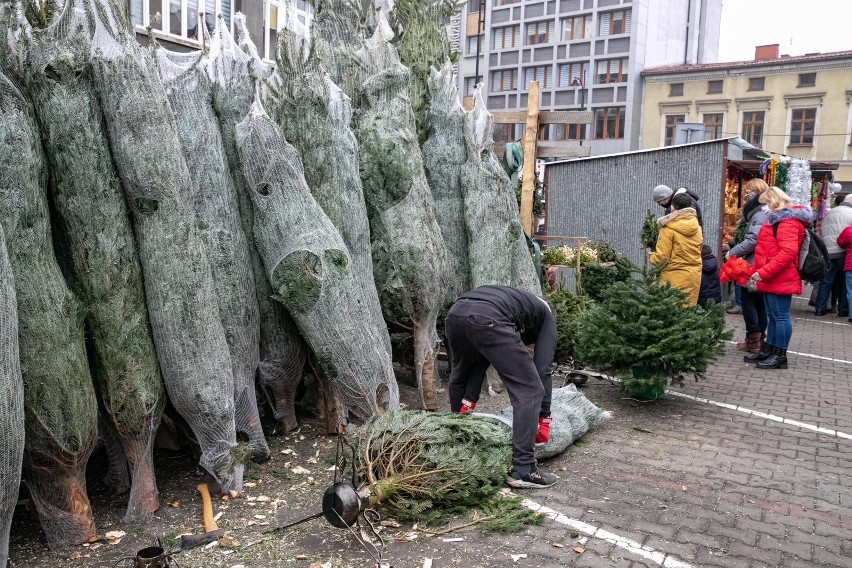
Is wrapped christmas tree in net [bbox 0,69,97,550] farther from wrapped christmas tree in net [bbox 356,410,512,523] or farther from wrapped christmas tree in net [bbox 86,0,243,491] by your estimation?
wrapped christmas tree in net [bbox 356,410,512,523]

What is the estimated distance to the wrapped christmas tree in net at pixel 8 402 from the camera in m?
2.99

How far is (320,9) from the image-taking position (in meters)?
6.03

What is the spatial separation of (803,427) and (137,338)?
4823 millimetres

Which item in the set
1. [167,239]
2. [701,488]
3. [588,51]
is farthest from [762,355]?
[588,51]

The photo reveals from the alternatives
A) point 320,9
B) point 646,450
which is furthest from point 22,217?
point 646,450

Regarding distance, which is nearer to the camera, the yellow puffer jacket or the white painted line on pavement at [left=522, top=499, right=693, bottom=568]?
the white painted line on pavement at [left=522, top=499, right=693, bottom=568]

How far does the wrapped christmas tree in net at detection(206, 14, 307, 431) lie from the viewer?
4.68 metres

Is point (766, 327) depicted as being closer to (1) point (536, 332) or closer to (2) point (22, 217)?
(1) point (536, 332)

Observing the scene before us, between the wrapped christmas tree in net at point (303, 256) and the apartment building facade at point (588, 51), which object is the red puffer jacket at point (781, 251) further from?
the apartment building facade at point (588, 51)

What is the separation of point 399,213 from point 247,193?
1342mm

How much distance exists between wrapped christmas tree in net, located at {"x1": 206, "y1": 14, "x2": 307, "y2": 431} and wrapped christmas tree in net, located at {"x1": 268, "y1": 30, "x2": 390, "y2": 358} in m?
0.26

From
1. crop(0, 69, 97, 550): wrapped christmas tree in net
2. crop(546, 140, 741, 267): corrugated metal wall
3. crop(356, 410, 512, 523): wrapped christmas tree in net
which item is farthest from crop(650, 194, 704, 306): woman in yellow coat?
crop(0, 69, 97, 550): wrapped christmas tree in net

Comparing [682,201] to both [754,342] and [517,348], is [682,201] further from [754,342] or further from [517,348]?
[517,348]

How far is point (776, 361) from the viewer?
7.48 meters
